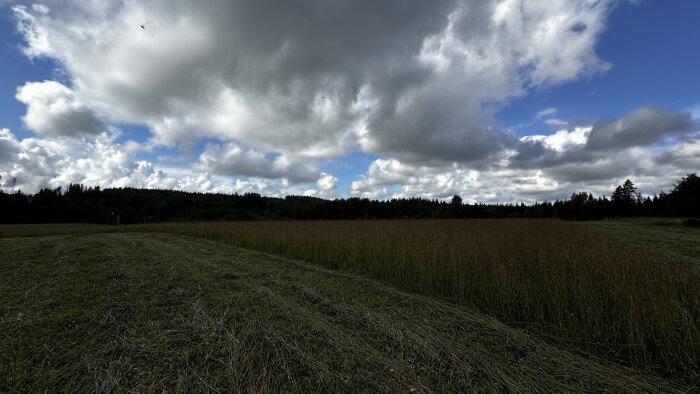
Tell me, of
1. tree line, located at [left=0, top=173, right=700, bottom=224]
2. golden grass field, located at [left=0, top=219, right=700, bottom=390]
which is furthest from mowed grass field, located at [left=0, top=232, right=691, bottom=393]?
tree line, located at [left=0, top=173, right=700, bottom=224]

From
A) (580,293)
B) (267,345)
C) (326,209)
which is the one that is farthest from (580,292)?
(326,209)

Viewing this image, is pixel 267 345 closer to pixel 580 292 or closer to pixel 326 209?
pixel 580 292

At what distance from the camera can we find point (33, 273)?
21.4ft

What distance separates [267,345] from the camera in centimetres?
318

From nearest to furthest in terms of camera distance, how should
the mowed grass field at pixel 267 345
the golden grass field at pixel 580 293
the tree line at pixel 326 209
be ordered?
the mowed grass field at pixel 267 345
the golden grass field at pixel 580 293
the tree line at pixel 326 209

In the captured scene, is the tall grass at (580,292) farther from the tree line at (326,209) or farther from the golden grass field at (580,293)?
the tree line at (326,209)

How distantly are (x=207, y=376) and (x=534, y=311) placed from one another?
4197mm

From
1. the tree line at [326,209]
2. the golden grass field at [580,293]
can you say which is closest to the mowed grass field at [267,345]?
the golden grass field at [580,293]

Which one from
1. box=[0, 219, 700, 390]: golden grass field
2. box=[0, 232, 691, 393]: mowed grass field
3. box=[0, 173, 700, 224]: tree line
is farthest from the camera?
box=[0, 173, 700, 224]: tree line

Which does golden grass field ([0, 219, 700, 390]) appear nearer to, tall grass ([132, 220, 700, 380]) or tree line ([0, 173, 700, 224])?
tall grass ([132, 220, 700, 380])

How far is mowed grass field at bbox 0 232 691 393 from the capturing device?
2574 millimetres

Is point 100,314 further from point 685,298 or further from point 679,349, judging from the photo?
point 685,298

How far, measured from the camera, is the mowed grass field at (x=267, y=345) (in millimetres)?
2574

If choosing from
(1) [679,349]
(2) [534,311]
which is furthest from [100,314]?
(1) [679,349]
